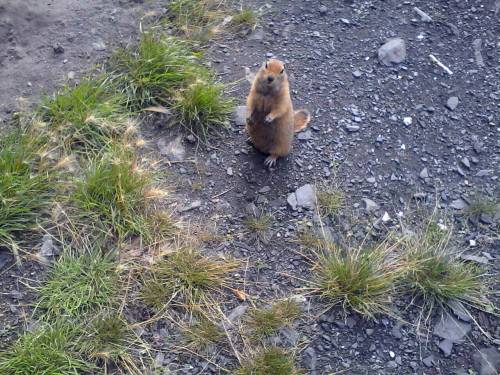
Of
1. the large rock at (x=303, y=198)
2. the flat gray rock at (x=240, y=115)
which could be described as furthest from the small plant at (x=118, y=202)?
the flat gray rock at (x=240, y=115)

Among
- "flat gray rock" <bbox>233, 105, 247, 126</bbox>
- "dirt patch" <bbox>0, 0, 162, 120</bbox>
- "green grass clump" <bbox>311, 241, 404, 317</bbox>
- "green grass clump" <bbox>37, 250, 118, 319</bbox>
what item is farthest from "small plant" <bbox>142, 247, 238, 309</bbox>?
"dirt patch" <bbox>0, 0, 162, 120</bbox>

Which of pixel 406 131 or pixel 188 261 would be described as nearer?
pixel 188 261

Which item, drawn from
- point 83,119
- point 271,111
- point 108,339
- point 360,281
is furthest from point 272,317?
point 83,119

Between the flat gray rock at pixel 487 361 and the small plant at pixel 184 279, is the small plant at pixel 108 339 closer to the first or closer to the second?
the small plant at pixel 184 279

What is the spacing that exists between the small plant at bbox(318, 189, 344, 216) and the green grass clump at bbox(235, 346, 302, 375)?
124 centimetres

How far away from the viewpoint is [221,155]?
5.05 meters

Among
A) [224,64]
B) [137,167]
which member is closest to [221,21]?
[224,64]

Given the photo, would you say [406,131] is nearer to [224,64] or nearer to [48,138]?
[224,64]

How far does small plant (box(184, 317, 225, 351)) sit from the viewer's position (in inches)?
156

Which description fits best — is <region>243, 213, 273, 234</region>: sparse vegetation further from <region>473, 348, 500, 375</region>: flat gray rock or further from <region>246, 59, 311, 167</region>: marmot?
<region>473, 348, 500, 375</region>: flat gray rock

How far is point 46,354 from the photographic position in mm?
3693

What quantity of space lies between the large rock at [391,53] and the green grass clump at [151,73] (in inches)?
66.1

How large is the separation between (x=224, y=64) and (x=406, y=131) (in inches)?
67.4

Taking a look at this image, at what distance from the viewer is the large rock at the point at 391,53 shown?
5789 mm
